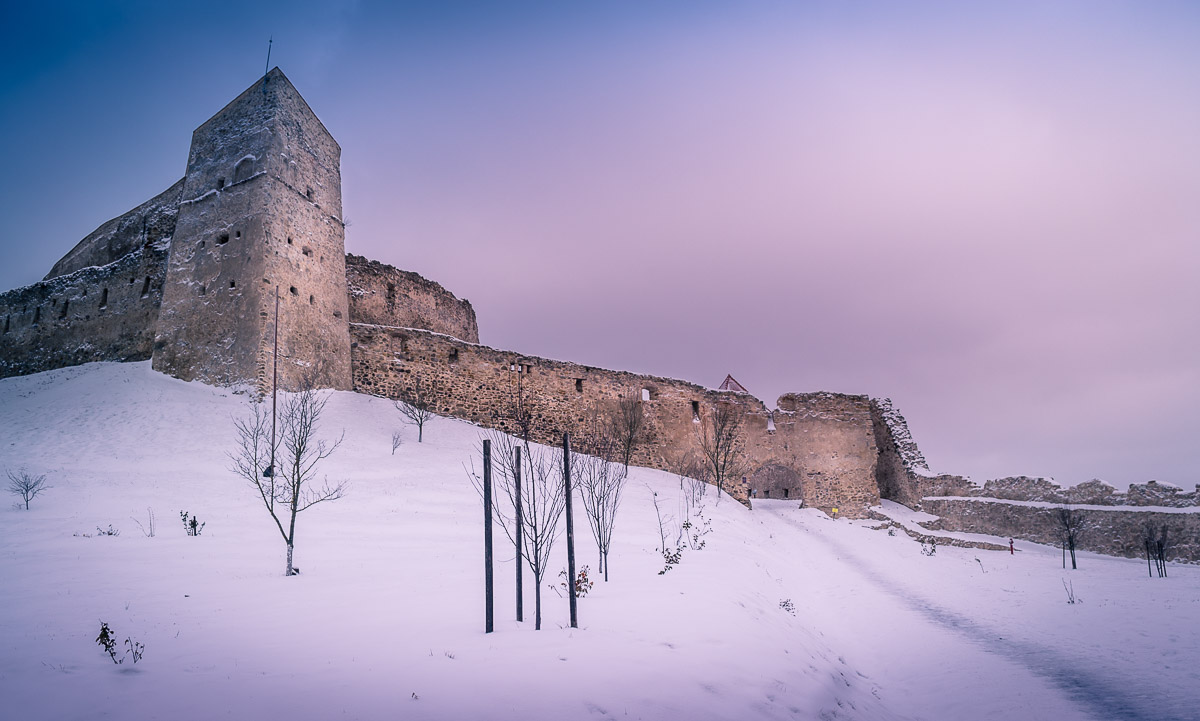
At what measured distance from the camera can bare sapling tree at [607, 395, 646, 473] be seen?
24.0 m

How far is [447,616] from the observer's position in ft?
24.5

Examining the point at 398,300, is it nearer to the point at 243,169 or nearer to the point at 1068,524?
the point at 243,169

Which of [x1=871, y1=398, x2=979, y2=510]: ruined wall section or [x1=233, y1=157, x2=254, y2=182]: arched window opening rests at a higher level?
[x1=233, y1=157, x2=254, y2=182]: arched window opening

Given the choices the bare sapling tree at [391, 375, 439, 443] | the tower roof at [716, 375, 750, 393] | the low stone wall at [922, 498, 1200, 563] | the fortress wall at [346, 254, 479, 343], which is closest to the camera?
the low stone wall at [922, 498, 1200, 563]

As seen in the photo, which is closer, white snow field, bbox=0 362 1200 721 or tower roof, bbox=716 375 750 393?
white snow field, bbox=0 362 1200 721

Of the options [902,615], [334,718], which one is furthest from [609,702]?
[902,615]

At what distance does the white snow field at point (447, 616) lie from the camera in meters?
5.11

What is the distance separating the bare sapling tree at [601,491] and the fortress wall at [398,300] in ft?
37.0

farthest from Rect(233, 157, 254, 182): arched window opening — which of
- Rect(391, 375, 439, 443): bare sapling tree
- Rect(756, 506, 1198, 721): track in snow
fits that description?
Rect(756, 506, 1198, 721): track in snow

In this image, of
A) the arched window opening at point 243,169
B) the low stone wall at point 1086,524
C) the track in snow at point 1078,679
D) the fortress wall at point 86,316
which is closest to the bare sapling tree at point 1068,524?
the low stone wall at point 1086,524

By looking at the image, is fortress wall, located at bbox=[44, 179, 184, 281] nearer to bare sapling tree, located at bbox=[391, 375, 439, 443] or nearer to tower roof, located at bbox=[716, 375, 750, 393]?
bare sapling tree, located at bbox=[391, 375, 439, 443]

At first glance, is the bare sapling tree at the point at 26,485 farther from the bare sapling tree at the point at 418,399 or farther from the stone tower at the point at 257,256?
the bare sapling tree at the point at 418,399

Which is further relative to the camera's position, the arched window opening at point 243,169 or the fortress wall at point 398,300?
the fortress wall at point 398,300

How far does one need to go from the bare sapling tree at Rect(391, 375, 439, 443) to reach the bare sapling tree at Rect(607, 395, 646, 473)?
23.6 feet
